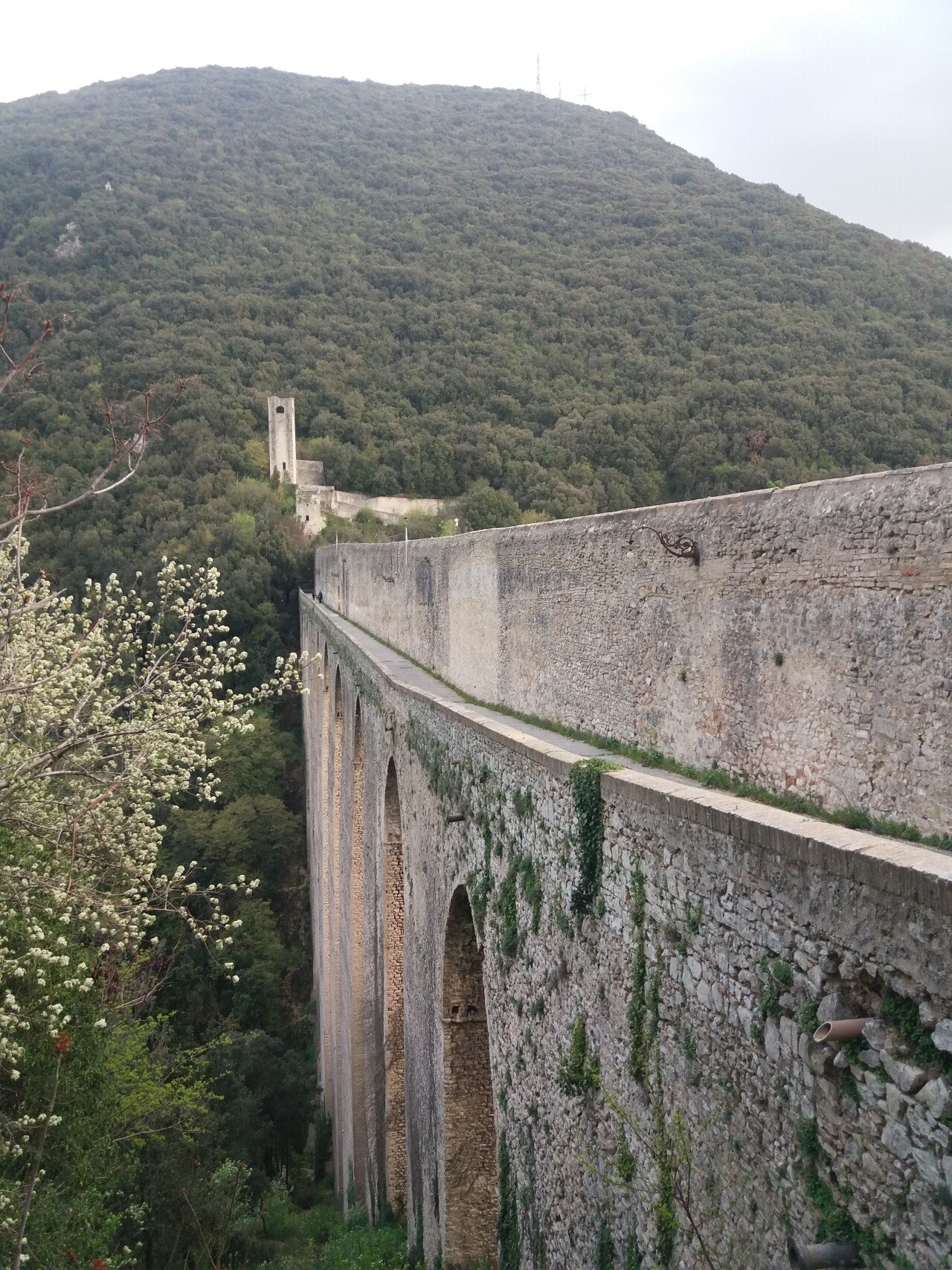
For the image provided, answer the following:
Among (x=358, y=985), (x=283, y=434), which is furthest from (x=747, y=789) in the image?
(x=283, y=434)

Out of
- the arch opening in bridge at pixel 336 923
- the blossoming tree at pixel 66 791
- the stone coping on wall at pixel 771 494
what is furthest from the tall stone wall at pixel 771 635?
the arch opening in bridge at pixel 336 923

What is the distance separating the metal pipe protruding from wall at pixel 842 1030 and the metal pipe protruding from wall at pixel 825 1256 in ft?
1.42

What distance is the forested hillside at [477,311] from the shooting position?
29.9 m

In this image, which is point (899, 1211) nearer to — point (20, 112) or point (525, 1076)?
point (525, 1076)

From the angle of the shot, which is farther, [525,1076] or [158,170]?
[158,170]

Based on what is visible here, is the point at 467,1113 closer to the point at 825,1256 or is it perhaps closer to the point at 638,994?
the point at 638,994

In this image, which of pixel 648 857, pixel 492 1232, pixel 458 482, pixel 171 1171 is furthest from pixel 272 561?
pixel 648 857

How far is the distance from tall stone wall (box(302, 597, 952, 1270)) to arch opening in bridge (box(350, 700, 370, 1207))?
16.5 feet

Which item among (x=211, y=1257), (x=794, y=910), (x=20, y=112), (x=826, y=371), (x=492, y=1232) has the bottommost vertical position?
(x=211, y=1257)

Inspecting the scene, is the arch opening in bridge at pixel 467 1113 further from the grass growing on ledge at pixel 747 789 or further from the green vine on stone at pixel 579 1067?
the green vine on stone at pixel 579 1067

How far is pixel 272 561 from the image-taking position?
32.9 metres

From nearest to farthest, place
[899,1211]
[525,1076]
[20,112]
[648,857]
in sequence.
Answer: [899,1211] → [648,857] → [525,1076] → [20,112]

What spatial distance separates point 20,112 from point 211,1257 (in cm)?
9684

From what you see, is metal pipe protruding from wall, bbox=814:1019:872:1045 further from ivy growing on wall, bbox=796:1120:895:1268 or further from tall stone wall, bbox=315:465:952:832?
tall stone wall, bbox=315:465:952:832
